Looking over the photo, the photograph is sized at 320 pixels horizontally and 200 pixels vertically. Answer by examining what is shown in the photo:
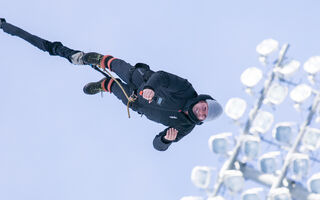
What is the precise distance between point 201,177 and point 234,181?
2.23 ft

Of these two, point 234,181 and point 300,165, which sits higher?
point 234,181

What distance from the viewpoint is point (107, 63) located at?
6492mm

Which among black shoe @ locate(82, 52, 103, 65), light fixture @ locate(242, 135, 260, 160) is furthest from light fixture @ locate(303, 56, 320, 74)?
black shoe @ locate(82, 52, 103, 65)

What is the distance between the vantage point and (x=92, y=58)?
260 inches

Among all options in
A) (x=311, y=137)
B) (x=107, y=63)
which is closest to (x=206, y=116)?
(x=107, y=63)

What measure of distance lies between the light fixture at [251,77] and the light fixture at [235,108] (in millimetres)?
360

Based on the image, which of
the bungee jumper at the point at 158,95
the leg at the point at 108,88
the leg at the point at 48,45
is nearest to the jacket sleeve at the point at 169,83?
the bungee jumper at the point at 158,95

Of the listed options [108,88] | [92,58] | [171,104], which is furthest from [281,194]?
[92,58]

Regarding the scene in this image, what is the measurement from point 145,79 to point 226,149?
9.02 ft

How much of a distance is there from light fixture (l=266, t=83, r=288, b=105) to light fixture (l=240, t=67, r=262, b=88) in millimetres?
316

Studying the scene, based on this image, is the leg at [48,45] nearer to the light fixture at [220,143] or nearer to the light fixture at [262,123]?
the light fixture at [220,143]

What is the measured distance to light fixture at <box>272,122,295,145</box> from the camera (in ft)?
25.9

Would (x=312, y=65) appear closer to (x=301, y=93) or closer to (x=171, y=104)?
(x=301, y=93)

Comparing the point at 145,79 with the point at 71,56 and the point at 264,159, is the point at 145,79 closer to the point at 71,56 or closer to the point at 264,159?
the point at 71,56
